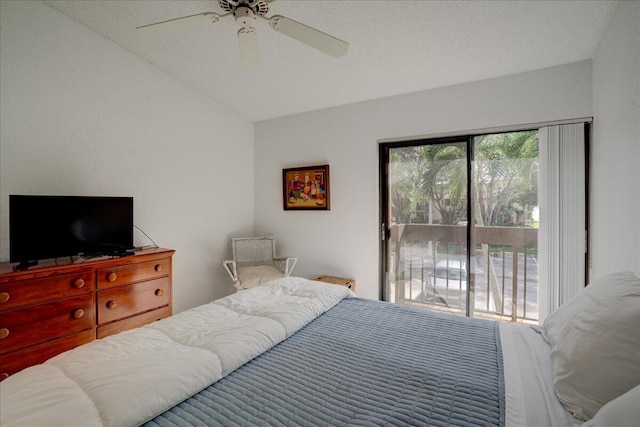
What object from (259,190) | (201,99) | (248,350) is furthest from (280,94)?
(248,350)

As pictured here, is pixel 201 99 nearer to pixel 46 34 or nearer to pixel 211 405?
pixel 46 34

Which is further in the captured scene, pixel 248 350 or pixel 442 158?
pixel 442 158

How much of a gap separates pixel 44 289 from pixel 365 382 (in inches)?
80.8

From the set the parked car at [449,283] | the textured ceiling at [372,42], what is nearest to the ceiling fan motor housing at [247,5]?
the textured ceiling at [372,42]

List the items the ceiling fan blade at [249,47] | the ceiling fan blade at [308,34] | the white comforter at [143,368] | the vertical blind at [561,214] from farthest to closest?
1. the vertical blind at [561,214]
2. the ceiling fan blade at [249,47]
3. the ceiling fan blade at [308,34]
4. the white comforter at [143,368]

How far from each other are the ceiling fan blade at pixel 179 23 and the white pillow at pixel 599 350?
216cm

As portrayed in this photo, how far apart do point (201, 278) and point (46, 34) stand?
8.06 ft

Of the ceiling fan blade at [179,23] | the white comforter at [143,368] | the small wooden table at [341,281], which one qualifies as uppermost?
the ceiling fan blade at [179,23]

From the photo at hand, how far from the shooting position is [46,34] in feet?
7.21

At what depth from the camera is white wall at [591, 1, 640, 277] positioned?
1.50m

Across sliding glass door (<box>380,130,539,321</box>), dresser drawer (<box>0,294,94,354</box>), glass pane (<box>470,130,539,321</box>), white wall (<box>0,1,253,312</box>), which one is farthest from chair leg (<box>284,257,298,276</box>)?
glass pane (<box>470,130,539,321</box>)

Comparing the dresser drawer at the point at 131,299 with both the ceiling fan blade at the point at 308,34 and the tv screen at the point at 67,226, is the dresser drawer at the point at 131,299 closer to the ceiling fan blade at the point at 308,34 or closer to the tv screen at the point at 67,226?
the tv screen at the point at 67,226

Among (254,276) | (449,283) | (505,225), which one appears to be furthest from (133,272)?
(505,225)

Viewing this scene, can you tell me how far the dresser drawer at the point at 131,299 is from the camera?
2.16 meters
